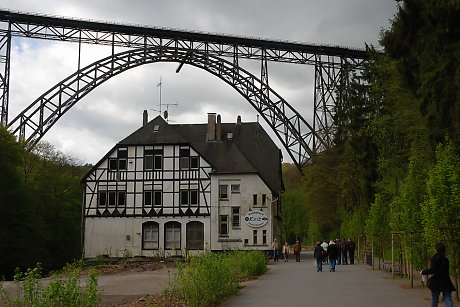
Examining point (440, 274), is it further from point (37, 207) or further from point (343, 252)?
point (37, 207)

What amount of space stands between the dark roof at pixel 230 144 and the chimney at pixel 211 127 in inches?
23.1

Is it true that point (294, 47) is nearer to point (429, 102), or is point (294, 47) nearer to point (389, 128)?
point (389, 128)

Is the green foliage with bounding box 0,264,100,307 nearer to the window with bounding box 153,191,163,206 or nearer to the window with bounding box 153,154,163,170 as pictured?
the window with bounding box 153,191,163,206

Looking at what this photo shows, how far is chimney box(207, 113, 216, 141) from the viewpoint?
164 feet

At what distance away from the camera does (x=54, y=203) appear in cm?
5147

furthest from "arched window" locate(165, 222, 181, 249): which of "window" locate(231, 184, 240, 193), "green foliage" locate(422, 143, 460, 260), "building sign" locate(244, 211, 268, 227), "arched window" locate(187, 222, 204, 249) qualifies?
"green foliage" locate(422, 143, 460, 260)

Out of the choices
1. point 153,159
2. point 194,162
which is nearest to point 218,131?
point 194,162

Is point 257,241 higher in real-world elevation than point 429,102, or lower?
lower

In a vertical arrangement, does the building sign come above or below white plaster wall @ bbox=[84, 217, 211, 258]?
above

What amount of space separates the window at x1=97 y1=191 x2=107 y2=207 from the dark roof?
13.0ft

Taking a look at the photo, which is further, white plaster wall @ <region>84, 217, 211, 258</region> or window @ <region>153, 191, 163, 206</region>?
window @ <region>153, 191, 163, 206</region>

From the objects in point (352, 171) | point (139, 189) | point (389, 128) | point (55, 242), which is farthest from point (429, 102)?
point (55, 242)

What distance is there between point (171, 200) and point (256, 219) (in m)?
6.63

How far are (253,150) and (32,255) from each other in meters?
19.5
